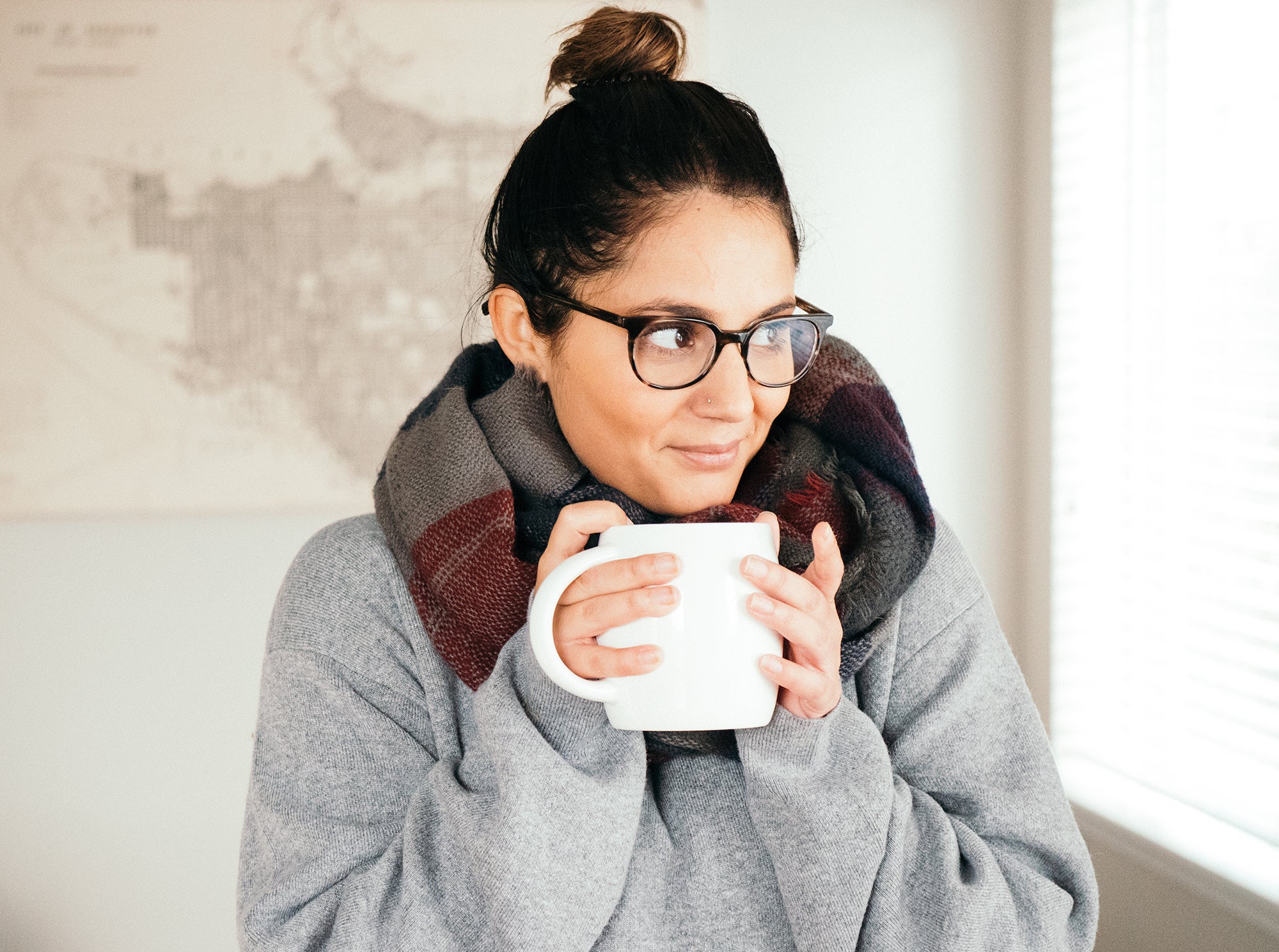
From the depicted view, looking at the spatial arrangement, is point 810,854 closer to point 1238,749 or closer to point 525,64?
point 1238,749

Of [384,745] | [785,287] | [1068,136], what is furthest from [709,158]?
[1068,136]

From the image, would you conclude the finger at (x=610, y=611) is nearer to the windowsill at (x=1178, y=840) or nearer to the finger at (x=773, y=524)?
the finger at (x=773, y=524)

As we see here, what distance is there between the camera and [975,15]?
1995 millimetres

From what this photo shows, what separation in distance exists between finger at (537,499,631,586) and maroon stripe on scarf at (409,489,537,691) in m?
0.15

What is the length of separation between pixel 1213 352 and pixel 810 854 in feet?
3.85


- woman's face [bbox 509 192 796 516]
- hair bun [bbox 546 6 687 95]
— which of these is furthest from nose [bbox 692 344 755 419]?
hair bun [bbox 546 6 687 95]

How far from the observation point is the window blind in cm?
146

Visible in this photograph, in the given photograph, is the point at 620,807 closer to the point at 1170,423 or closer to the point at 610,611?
the point at 610,611

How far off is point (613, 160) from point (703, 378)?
0.24 metres

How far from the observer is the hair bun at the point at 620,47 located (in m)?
1.02

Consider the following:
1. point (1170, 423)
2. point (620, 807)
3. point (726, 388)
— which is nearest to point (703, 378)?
point (726, 388)

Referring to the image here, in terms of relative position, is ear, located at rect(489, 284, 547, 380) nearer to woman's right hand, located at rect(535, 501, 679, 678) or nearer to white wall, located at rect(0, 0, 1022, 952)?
woman's right hand, located at rect(535, 501, 679, 678)

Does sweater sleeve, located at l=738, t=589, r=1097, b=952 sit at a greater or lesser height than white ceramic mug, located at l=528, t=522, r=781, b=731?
lesser

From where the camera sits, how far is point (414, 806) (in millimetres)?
845
